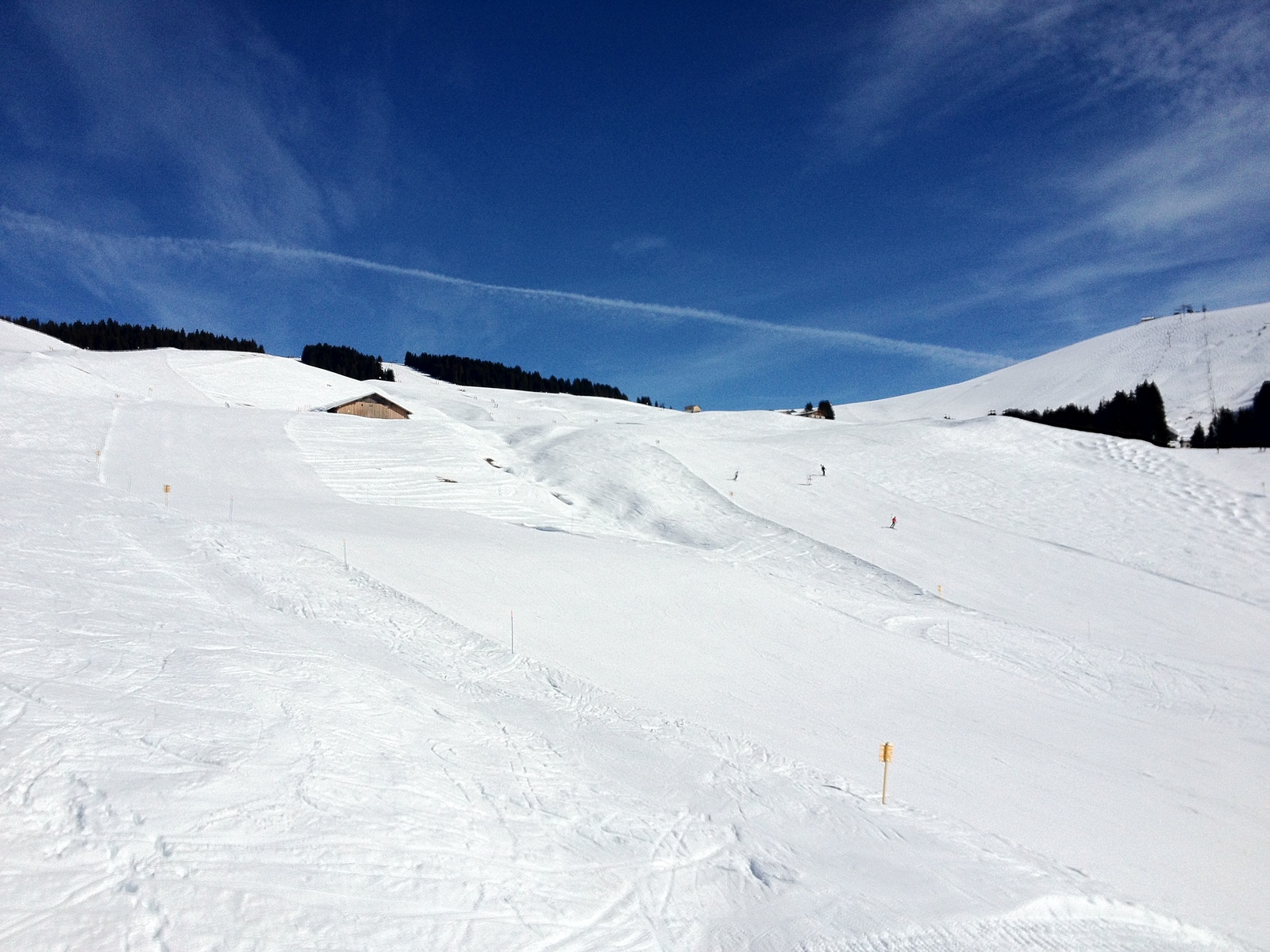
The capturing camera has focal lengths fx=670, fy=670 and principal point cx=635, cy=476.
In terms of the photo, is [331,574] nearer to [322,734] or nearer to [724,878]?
[322,734]

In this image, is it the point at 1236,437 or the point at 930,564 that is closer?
the point at 930,564

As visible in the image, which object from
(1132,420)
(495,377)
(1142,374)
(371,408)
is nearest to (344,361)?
(495,377)

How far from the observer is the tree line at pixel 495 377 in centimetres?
12175

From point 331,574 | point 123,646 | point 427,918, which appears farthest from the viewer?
point 331,574

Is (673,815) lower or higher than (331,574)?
lower

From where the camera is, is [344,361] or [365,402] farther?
[344,361]

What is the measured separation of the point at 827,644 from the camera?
15695 mm

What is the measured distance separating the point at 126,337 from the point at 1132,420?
427 ft

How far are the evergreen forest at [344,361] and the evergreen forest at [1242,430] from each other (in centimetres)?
10074

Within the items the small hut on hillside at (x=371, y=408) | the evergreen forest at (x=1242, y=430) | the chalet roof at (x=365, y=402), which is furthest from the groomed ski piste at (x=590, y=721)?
the evergreen forest at (x=1242, y=430)

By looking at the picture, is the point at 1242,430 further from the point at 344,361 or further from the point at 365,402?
the point at 344,361

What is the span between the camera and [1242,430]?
59188 mm

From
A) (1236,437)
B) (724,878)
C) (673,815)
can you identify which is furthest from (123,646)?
(1236,437)

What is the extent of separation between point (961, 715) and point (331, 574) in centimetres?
1313
